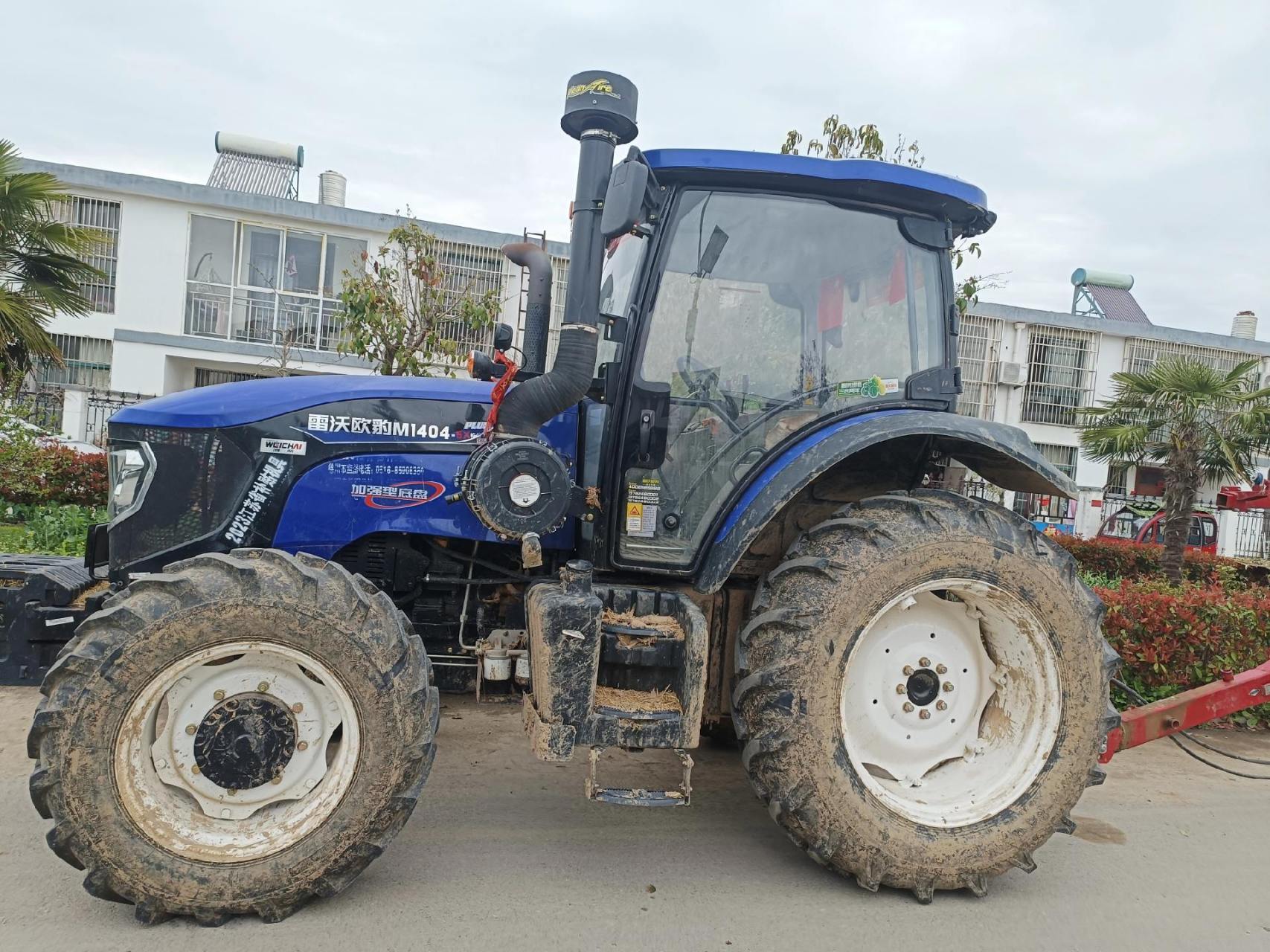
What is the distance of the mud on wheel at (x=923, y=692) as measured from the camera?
9.52 feet

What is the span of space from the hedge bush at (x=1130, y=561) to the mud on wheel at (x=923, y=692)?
8.38 meters

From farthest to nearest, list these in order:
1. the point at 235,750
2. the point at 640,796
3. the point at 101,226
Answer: the point at 101,226 < the point at 640,796 < the point at 235,750

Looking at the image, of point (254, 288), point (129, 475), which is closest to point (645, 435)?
point (129, 475)

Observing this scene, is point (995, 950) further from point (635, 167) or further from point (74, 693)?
point (74, 693)

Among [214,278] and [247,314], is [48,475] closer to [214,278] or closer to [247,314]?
[247,314]

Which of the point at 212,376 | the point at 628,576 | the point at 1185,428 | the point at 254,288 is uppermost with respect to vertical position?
the point at 254,288

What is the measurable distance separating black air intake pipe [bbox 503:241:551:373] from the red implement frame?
9.13 feet

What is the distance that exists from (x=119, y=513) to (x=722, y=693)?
2.37 metres

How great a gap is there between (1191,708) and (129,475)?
14.3ft

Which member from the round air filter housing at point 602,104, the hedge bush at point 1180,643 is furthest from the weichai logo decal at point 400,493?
the hedge bush at point 1180,643

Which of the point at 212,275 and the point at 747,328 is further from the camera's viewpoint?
the point at 212,275

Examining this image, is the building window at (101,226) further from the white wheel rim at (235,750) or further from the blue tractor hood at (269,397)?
the white wheel rim at (235,750)

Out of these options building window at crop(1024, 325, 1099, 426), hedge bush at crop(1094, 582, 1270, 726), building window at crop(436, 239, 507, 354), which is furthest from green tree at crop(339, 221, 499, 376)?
building window at crop(1024, 325, 1099, 426)

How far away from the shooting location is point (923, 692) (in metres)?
3.22
